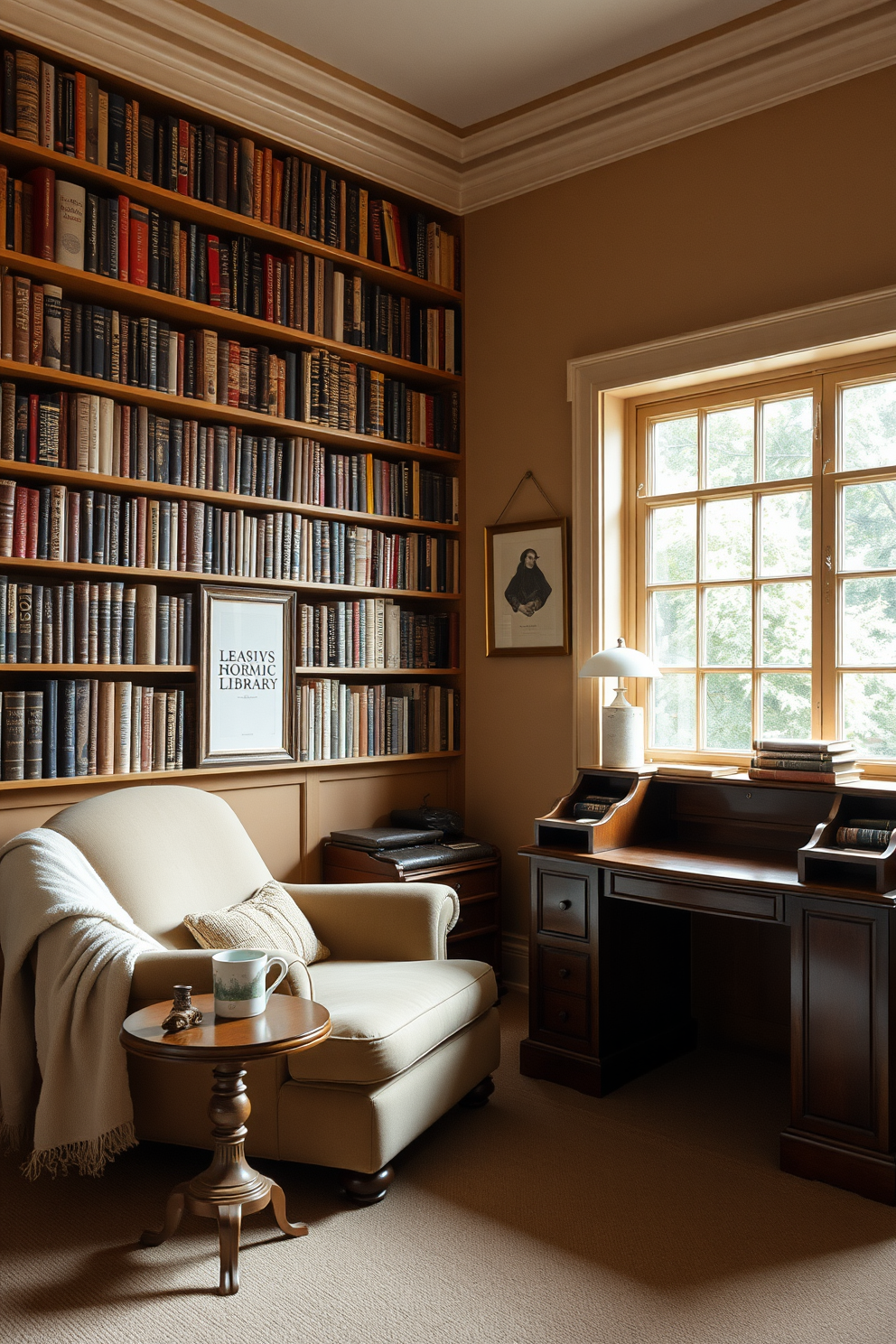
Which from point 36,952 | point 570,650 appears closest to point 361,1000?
point 36,952

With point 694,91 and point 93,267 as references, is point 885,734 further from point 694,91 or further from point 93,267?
point 93,267

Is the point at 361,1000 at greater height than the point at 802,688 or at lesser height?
lesser

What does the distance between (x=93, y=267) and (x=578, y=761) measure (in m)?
2.39

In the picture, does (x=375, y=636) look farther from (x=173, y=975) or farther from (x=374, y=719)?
(x=173, y=975)

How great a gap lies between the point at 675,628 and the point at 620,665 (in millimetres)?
477

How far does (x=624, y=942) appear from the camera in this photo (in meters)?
3.41

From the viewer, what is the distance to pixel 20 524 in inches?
124

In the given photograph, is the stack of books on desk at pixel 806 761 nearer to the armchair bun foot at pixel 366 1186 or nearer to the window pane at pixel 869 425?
the window pane at pixel 869 425

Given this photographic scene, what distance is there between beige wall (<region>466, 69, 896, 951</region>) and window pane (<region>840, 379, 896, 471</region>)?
1.10 feet

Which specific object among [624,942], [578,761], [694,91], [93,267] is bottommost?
[624,942]

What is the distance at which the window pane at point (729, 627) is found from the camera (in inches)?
147

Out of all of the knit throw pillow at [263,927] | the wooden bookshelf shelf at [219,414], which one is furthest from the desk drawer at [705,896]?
the wooden bookshelf shelf at [219,414]

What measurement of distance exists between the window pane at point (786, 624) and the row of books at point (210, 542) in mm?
1387

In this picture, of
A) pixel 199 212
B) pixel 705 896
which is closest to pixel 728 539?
pixel 705 896
